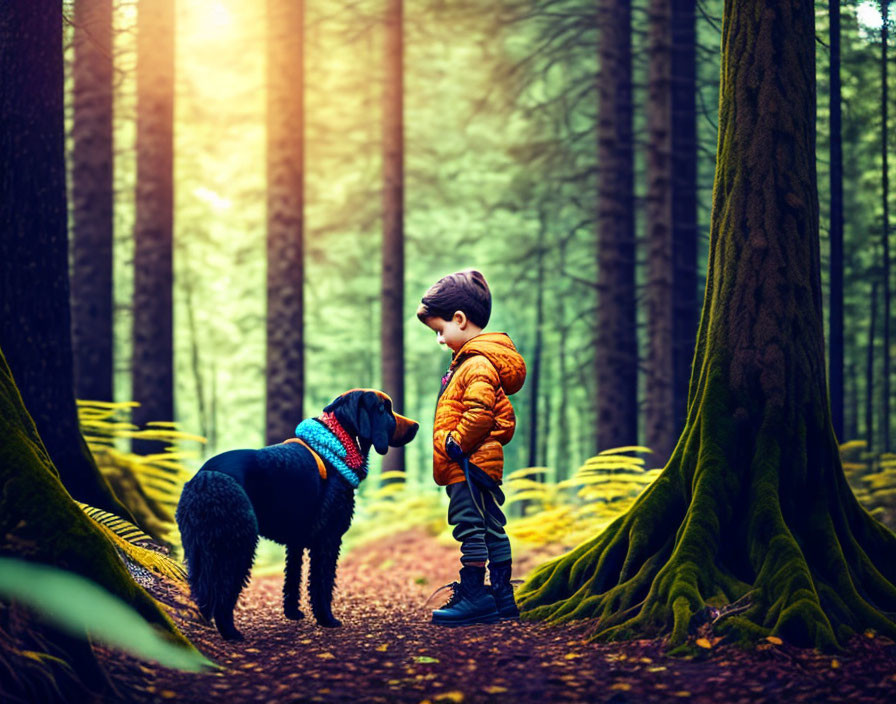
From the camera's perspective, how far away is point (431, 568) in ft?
33.4

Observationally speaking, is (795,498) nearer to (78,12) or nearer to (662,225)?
(662,225)

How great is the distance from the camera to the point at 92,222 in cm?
1069

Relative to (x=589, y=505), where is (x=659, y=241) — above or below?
above

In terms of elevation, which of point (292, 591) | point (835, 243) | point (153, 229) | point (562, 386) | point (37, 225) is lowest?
point (292, 591)

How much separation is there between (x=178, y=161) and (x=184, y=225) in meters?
1.52

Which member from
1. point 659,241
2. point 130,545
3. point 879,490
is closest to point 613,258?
point 659,241

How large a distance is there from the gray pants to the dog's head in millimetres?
578

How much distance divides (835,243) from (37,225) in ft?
25.7

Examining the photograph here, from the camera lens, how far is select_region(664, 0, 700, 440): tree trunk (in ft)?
41.1

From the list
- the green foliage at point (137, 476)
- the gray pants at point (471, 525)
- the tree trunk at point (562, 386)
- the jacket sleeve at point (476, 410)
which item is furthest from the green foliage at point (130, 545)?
the tree trunk at point (562, 386)

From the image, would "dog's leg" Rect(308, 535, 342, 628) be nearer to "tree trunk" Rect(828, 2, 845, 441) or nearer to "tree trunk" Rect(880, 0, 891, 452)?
"tree trunk" Rect(828, 2, 845, 441)

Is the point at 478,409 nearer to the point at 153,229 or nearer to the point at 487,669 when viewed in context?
the point at 487,669

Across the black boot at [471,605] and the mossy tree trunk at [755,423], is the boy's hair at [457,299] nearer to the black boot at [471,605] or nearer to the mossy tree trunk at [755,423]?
the mossy tree trunk at [755,423]

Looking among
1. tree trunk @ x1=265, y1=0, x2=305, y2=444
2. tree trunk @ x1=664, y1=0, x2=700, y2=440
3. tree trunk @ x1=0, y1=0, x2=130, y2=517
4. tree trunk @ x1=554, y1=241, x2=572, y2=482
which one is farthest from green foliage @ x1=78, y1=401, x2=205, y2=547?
tree trunk @ x1=554, y1=241, x2=572, y2=482
